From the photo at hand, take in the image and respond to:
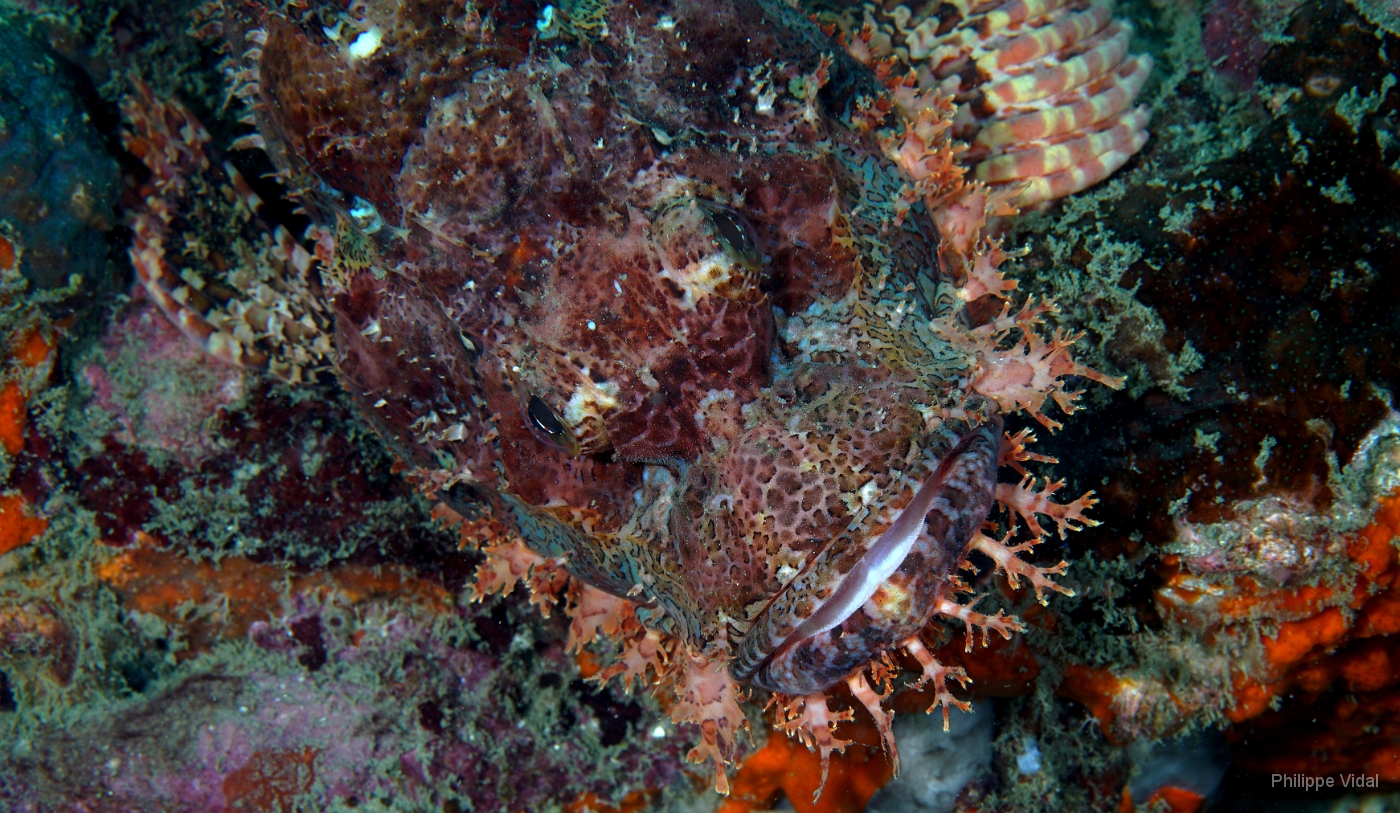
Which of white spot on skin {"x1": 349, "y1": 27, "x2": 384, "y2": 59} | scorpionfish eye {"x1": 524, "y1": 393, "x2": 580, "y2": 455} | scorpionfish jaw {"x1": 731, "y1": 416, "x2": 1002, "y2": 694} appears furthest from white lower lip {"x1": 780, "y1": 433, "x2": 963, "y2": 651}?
white spot on skin {"x1": 349, "y1": 27, "x2": 384, "y2": 59}

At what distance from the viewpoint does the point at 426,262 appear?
3.17m

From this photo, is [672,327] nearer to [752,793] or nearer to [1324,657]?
[752,793]

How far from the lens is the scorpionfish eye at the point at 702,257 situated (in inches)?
104

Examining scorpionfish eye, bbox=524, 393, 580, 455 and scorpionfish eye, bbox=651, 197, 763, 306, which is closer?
scorpionfish eye, bbox=651, 197, 763, 306

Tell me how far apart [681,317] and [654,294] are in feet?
0.45

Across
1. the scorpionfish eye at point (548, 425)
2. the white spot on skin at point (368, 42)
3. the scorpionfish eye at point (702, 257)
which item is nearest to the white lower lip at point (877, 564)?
the scorpionfish eye at point (702, 257)

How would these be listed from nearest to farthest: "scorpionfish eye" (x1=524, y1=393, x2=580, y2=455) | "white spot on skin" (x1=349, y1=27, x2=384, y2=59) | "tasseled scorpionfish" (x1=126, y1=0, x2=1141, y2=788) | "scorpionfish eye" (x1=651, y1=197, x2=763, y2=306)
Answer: "tasseled scorpionfish" (x1=126, y1=0, x2=1141, y2=788)
"scorpionfish eye" (x1=651, y1=197, x2=763, y2=306)
"scorpionfish eye" (x1=524, y1=393, x2=580, y2=455)
"white spot on skin" (x1=349, y1=27, x2=384, y2=59)

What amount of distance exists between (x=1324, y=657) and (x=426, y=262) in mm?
4953

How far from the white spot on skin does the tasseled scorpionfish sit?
0.01 meters

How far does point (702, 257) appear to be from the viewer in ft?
8.66

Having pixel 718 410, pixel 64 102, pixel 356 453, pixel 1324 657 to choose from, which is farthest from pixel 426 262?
pixel 1324 657

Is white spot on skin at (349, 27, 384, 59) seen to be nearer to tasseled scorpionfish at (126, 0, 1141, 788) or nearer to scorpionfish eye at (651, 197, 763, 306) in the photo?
tasseled scorpionfish at (126, 0, 1141, 788)

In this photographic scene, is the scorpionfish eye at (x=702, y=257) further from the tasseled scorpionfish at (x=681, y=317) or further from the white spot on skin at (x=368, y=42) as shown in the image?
the white spot on skin at (x=368, y=42)

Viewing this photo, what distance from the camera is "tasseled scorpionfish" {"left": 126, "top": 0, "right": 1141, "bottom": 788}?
250cm
